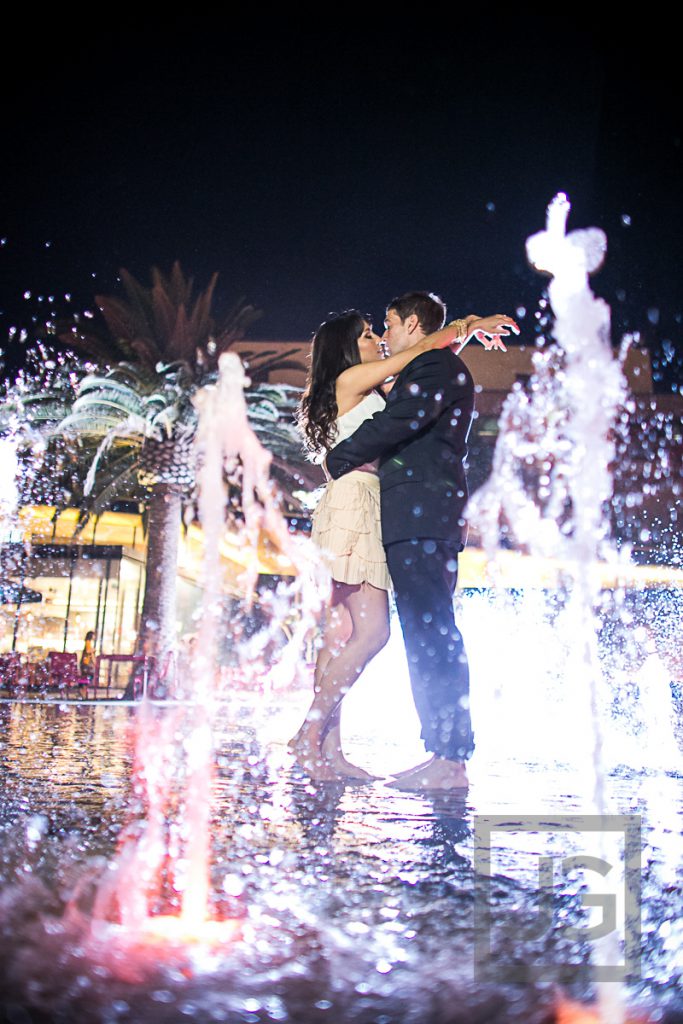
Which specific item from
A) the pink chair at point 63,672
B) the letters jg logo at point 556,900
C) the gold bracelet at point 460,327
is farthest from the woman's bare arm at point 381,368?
the pink chair at point 63,672

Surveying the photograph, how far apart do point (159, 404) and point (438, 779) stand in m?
12.1

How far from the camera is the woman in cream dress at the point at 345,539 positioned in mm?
3326

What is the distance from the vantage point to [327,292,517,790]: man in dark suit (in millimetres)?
2998

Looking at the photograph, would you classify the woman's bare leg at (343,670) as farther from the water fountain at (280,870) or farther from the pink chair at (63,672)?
the pink chair at (63,672)

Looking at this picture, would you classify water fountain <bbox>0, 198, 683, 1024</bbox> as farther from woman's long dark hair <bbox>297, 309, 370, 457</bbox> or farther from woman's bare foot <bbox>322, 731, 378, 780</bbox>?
woman's long dark hair <bbox>297, 309, 370, 457</bbox>

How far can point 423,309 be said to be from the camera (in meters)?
3.71

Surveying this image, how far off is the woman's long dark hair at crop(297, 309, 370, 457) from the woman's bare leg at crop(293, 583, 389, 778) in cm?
71

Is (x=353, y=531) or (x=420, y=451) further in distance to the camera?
(x=353, y=531)

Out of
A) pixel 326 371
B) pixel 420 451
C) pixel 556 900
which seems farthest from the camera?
pixel 326 371

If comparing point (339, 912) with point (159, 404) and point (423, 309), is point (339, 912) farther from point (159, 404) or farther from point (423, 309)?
point (159, 404)

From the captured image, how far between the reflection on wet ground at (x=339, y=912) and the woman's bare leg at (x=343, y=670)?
465 mm

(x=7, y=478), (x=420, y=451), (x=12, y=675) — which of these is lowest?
(x=12, y=675)

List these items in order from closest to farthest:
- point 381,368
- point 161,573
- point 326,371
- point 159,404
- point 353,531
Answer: point 353,531
point 381,368
point 326,371
point 159,404
point 161,573

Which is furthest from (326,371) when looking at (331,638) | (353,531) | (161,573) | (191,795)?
(161,573)
